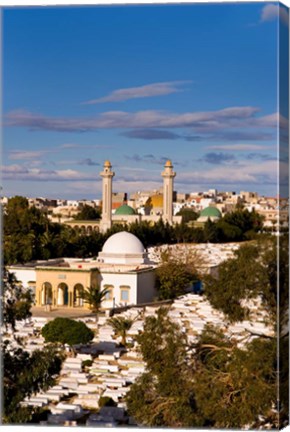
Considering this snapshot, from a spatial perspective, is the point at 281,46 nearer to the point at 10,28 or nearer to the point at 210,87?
the point at 210,87

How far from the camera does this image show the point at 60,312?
10.8 meters

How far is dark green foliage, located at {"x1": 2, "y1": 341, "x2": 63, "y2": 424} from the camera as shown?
32.8 ft

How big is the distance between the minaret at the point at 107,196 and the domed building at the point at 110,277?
0.49 ft

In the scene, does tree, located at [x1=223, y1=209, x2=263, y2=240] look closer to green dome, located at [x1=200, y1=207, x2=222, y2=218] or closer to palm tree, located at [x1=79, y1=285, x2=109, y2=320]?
green dome, located at [x1=200, y1=207, x2=222, y2=218]

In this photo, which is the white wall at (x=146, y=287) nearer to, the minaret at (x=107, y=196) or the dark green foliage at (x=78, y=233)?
the dark green foliage at (x=78, y=233)

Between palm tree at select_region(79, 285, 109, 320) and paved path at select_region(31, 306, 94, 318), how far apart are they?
10 cm

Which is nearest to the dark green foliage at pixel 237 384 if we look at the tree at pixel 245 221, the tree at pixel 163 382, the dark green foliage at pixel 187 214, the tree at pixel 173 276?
the tree at pixel 163 382

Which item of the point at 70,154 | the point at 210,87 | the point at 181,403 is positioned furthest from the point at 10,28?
the point at 181,403

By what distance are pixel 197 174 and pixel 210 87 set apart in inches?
32.5

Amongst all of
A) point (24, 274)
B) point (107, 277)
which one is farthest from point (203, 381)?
point (24, 274)

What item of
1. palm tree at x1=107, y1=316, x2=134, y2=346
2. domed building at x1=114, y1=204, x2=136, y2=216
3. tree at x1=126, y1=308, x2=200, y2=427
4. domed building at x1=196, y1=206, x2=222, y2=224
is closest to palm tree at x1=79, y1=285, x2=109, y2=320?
palm tree at x1=107, y1=316, x2=134, y2=346

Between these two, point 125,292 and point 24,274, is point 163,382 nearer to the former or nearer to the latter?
point 125,292

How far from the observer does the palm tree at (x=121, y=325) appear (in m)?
10.7

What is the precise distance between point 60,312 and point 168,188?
1.64 meters
